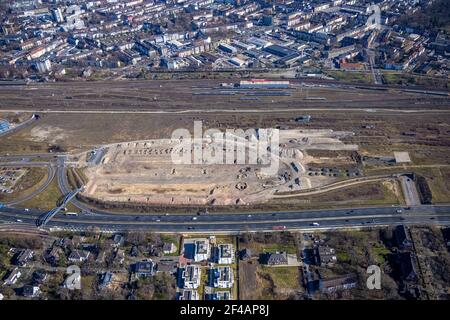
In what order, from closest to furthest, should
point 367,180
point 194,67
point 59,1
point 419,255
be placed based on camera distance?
point 419,255
point 367,180
point 194,67
point 59,1

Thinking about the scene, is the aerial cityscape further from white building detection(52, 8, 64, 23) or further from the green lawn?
white building detection(52, 8, 64, 23)

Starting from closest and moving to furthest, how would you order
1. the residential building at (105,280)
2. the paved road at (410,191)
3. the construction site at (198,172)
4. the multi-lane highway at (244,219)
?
the residential building at (105,280)
the multi-lane highway at (244,219)
the paved road at (410,191)
the construction site at (198,172)

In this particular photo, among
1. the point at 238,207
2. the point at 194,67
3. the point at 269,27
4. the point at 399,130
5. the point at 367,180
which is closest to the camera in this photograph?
the point at 238,207

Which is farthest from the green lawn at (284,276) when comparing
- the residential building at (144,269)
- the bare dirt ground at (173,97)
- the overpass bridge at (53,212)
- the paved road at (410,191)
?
the bare dirt ground at (173,97)

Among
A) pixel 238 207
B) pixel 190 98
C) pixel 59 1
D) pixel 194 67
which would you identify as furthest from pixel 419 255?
pixel 59 1

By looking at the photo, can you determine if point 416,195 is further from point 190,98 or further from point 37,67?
point 37,67

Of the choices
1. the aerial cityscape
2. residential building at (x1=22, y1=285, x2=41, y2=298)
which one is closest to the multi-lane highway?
the aerial cityscape

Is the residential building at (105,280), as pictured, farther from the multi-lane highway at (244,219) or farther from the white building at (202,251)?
the white building at (202,251)
